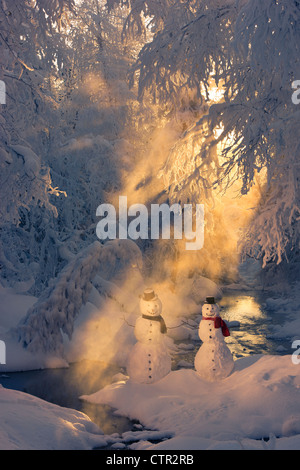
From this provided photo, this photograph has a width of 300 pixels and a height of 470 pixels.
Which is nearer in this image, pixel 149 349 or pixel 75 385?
pixel 149 349

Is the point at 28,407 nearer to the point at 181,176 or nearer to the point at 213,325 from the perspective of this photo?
the point at 213,325

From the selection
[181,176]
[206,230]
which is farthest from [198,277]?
[181,176]

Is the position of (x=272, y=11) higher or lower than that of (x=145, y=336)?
higher

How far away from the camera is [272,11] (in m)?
6.05

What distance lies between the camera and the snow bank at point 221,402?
6.47 m

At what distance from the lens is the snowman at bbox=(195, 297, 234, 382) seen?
26.6ft

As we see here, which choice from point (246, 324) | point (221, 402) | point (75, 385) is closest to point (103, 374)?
point (75, 385)

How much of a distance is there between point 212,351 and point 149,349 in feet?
3.51

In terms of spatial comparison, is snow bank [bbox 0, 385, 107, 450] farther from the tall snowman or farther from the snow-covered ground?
the tall snowman

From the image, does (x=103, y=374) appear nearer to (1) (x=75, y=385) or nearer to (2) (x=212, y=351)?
(1) (x=75, y=385)

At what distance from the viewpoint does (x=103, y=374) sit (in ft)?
31.8

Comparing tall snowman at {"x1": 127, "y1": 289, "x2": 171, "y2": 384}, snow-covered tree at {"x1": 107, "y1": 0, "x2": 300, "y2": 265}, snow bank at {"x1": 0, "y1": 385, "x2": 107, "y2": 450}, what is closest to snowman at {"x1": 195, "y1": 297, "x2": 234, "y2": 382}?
tall snowman at {"x1": 127, "y1": 289, "x2": 171, "y2": 384}
